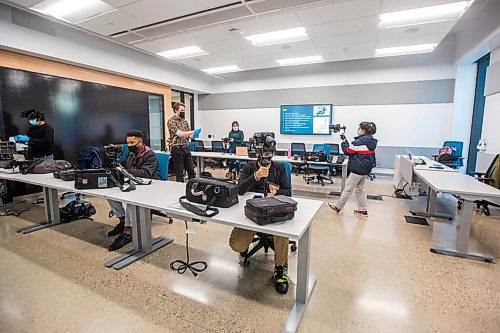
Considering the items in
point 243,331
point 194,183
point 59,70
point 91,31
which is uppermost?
point 91,31

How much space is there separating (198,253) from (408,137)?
6.44m

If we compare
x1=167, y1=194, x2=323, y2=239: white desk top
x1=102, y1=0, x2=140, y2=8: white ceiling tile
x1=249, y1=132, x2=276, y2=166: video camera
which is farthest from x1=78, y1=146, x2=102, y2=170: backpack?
Answer: x1=249, y1=132, x2=276, y2=166: video camera

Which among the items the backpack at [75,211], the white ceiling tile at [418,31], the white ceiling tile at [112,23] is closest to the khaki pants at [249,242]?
the backpack at [75,211]

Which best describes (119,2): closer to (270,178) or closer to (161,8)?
(161,8)

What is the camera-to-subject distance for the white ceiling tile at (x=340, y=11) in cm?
356

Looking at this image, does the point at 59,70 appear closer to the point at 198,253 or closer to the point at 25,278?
the point at 25,278

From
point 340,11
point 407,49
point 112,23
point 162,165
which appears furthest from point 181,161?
point 407,49

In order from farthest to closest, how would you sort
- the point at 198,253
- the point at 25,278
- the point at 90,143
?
the point at 90,143
the point at 198,253
the point at 25,278

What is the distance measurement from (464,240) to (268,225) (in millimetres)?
2299

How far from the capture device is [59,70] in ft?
15.6

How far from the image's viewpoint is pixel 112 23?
13.5ft

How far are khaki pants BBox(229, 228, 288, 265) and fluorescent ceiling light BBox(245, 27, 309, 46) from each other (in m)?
3.86

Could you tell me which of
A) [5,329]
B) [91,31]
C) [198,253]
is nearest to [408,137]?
[198,253]

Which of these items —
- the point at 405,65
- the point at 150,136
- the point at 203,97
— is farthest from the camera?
the point at 203,97
